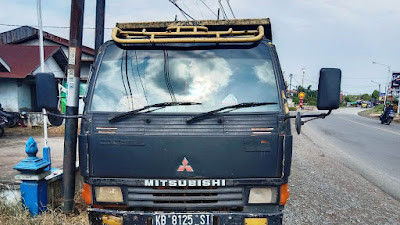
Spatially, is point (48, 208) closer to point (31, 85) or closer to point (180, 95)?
point (180, 95)

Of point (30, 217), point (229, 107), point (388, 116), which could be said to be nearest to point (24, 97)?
point (30, 217)

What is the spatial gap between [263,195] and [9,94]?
45.1ft

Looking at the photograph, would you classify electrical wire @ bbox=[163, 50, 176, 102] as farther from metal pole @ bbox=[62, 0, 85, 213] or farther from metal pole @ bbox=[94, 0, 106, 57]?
metal pole @ bbox=[94, 0, 106, 57]

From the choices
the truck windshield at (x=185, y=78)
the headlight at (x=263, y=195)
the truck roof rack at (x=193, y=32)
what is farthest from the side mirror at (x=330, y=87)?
the headlight at (x=263, y=195)

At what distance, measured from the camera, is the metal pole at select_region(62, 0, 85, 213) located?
359 cm

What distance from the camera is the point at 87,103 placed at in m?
2.65

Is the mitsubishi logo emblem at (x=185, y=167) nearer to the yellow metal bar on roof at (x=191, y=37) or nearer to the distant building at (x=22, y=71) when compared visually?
the yellow metal bar on roof at (x=191, y=37)

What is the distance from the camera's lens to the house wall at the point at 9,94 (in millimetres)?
12672

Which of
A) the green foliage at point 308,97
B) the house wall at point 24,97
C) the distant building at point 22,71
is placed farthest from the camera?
the green foliage at point 308,97

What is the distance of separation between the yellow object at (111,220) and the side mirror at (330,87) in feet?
6.92

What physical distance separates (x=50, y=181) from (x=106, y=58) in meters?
1.85

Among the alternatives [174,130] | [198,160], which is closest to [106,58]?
[174,130]

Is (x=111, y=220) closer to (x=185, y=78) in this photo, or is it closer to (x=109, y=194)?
(x=109, y=194)

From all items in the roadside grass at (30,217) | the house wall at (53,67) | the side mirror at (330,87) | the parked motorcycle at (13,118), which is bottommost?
the roadside grass at (30,217)
